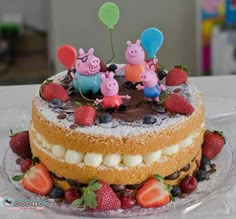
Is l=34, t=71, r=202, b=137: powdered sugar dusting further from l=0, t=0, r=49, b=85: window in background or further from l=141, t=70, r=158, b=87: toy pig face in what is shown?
l=0, t=0, r=49, b=85: window in background

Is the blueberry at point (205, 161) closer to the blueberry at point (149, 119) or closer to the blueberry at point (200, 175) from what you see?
the blueberry at point (200, 175)

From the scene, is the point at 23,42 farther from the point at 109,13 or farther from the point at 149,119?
the point at 149,119

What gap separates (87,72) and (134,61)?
0.11m

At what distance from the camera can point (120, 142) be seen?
1.35m

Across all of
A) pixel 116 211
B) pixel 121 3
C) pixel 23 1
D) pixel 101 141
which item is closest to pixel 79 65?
pixel 101 141

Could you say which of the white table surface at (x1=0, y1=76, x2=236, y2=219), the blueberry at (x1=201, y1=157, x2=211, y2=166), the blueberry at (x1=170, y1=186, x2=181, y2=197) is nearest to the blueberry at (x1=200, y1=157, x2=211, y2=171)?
the blueberry at (x1=201, y1=157, x2=211, y2=166)

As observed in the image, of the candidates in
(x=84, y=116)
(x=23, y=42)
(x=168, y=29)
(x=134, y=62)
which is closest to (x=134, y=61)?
(x=134, y=62)

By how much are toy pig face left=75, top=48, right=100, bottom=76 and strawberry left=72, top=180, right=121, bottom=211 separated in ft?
0.87

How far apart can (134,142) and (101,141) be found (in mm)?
65

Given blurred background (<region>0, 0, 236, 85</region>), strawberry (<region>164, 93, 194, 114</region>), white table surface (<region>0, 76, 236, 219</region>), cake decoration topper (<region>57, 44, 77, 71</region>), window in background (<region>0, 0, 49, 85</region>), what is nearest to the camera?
strawberry (<region>164, 93, 194, 114</region>)

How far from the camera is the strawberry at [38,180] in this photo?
4.58 ft

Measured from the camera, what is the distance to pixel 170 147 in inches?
55.4

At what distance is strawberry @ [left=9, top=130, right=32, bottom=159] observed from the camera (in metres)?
1.54

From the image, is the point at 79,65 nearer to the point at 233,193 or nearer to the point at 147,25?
the point at 233,193
